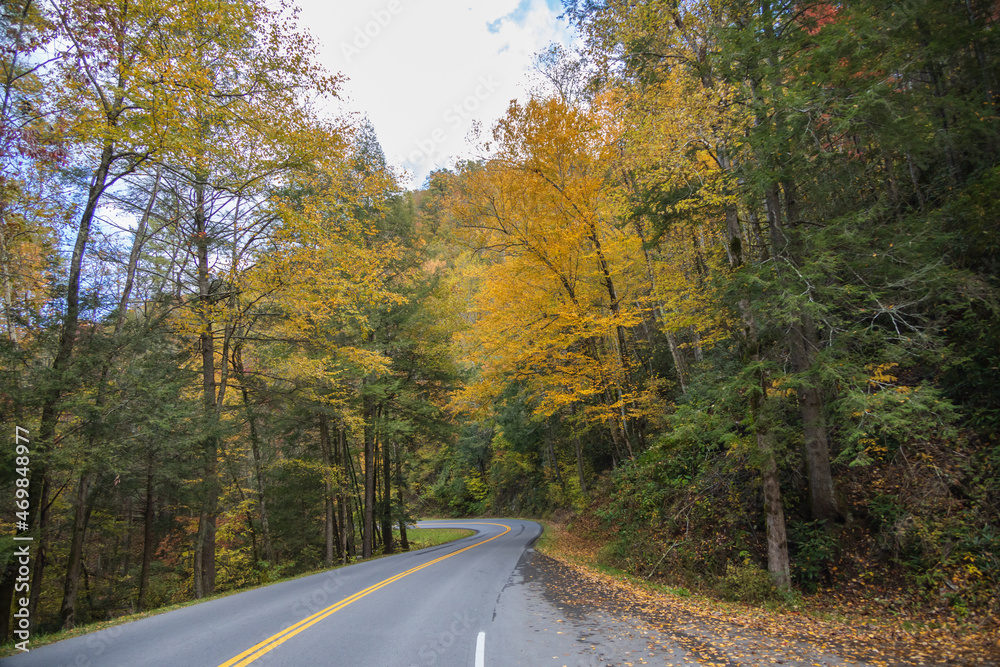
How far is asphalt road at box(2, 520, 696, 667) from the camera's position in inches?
198

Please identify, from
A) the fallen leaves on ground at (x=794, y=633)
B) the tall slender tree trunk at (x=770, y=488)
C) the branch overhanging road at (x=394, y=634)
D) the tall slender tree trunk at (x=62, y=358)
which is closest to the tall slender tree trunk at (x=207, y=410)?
the tall slender tree trunk at (x=62, y=358)

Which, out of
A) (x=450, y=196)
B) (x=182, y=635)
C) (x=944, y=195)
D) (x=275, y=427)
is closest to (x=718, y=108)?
(x=944, y=195)

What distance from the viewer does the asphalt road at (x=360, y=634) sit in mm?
5023

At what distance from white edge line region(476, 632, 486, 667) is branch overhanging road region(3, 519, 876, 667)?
13 millimetres

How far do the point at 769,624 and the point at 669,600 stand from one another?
1922mm

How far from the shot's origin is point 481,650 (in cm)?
515

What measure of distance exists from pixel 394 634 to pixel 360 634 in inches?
18.3

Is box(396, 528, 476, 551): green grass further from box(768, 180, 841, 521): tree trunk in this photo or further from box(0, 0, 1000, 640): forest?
box(768, 180, 841, 521): tree trunk

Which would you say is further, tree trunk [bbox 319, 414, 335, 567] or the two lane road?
tree trunk [bbox 319, 414, 335, 567]

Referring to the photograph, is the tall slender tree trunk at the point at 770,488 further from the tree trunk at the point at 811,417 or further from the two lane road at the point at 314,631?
the two lane road at the point at 314,631

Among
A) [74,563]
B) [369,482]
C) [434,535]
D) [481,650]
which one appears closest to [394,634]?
[481,650]

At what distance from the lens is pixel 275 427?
15344 mm

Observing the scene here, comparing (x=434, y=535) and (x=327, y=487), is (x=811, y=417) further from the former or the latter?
(x=434, y=535)

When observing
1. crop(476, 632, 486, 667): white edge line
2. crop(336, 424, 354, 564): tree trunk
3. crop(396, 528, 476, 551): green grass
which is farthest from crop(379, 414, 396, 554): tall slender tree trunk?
crop(476, 632, 486, 667): white edge line
